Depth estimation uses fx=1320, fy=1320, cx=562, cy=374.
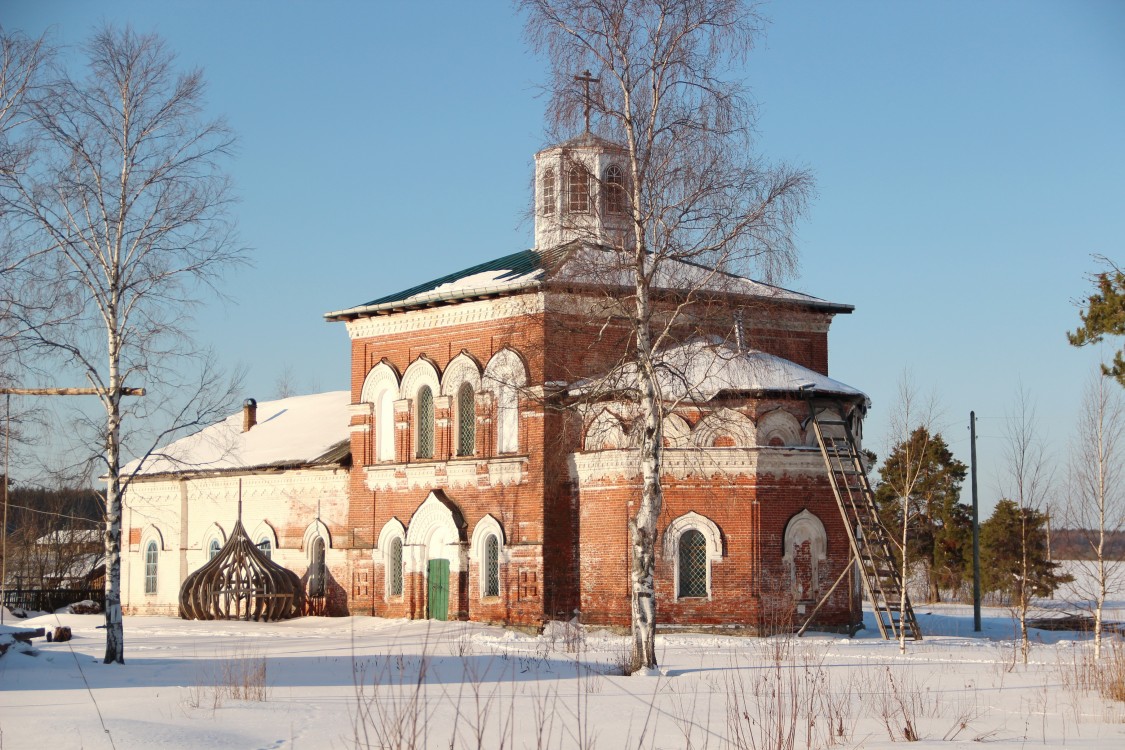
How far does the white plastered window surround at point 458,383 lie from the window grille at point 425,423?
85cm

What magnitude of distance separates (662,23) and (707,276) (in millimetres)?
3654

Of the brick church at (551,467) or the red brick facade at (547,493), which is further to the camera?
the red brick facade at (547,493)

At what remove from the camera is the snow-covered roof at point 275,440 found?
34.9 meters

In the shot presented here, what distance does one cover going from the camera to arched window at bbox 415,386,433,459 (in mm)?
30484

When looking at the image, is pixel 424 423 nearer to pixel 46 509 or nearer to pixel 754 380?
pixel 754 380

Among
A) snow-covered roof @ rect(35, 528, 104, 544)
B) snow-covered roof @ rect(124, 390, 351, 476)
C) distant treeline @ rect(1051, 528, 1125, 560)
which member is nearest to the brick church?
snow-covered roof @ rect(124, 390, 351, 476)

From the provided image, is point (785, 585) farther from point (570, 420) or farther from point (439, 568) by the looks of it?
point (439, 568)

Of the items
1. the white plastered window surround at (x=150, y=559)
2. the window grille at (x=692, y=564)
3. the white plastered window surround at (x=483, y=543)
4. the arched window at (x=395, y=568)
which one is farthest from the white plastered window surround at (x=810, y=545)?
the white plastered window surround at (x=150, y=559)

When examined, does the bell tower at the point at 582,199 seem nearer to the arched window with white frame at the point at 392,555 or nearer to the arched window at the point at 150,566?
the arched window with white frame at the point at 392,555

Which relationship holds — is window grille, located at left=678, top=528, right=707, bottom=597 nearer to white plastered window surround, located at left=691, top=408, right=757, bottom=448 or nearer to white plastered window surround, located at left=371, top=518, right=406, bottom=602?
white plastered window surround, located at left=691, top=408, right=757, bottom=448

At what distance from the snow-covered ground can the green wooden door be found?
135 inches

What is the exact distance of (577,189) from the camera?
783 inches

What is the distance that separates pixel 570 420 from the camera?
27750mm

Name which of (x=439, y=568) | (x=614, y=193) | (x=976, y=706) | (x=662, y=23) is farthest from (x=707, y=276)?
(x=439, y=568)
